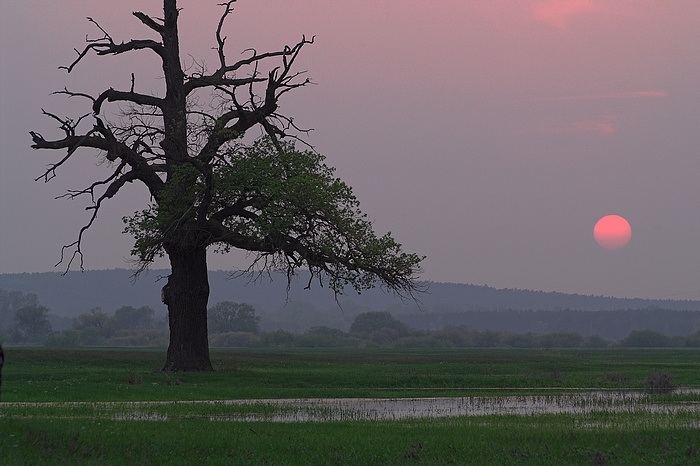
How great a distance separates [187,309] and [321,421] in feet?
65.6

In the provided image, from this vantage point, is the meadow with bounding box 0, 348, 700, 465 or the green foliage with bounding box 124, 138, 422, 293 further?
the green foliage with bounding box 124, 138, 422, 293

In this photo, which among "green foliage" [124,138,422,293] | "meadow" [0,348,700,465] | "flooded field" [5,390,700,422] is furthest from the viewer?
"green foliage" [124,138,422,293]

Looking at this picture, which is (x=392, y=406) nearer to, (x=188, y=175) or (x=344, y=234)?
(x=344, y=234)

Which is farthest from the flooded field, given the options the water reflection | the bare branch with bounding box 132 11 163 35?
the bare branch with bounding box 132 11 163 35

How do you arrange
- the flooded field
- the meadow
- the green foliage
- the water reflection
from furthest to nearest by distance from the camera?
the green foliage
the water reflection
the flooded field
the meadow

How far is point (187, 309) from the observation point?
45688 millimetres

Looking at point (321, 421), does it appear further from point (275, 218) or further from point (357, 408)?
point (275, 218)

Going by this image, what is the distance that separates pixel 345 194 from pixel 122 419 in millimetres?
→ 21090

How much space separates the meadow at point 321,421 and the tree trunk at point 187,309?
172cm

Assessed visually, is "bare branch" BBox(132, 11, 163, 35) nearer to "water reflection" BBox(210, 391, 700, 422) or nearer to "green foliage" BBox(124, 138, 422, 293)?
"green foliage" BBox(124, 138, 422, 293)

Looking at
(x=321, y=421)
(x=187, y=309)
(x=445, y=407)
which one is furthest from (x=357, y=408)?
(x=187, y=309)

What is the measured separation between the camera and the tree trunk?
45.6 meters

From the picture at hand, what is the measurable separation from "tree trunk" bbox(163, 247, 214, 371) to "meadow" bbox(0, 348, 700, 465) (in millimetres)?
1722

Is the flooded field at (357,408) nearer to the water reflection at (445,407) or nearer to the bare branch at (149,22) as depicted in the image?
the water reflection at (445,407)
